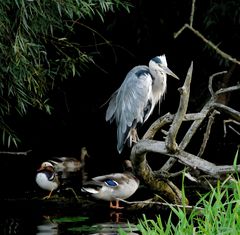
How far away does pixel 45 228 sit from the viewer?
7.46 m

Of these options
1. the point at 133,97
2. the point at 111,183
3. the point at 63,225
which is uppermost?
the point at 133,97

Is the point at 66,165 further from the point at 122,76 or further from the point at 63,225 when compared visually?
the point at 63,225

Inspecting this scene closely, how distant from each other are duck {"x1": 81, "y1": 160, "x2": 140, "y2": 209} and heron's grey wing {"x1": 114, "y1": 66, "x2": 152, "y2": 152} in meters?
0.82

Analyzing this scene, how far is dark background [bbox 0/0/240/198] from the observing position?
38.5ft

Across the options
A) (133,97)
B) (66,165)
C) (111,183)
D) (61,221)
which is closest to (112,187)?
(111,183)

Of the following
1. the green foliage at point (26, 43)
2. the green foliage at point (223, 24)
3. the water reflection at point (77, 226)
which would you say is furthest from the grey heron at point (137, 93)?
the water reflection at point (77, 226)

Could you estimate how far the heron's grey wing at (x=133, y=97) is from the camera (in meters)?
9.52

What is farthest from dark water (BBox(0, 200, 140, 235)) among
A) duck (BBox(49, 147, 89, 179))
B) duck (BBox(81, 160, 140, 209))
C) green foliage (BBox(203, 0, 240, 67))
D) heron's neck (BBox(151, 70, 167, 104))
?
green foliage (BBox(203, 0, 240, 67))

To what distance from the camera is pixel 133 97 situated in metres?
9.57

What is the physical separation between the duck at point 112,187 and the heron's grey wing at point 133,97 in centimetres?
82

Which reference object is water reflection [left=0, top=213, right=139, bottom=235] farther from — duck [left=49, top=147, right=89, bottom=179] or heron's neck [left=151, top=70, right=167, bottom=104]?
duck [left=49, top=147, right=89, bottom=179]

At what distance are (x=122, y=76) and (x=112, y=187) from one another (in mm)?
5282

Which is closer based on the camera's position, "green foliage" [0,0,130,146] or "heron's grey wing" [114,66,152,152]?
"green foliage" [0,0,130,146]

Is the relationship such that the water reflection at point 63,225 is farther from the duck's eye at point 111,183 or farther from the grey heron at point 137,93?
the grey heron at point 137,93
